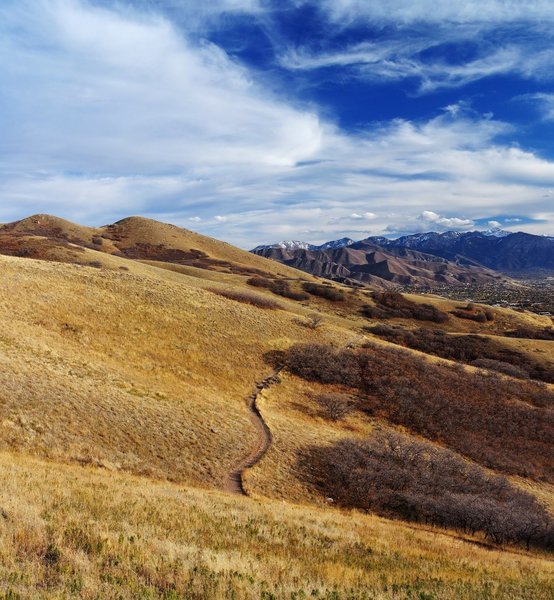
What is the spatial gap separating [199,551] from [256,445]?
15.6 m

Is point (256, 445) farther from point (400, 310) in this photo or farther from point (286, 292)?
point (400, 310)

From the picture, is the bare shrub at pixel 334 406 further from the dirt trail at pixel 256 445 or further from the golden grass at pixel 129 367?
the golden grass at pixel 129 367

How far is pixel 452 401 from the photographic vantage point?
128 ft

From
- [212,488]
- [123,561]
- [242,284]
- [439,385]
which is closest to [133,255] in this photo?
[242,284]

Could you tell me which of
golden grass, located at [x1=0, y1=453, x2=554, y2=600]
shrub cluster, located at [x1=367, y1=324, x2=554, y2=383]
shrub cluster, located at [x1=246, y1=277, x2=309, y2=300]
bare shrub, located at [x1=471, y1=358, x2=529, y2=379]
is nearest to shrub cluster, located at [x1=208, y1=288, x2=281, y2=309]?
shrub cluster, located at [x1=367, y1=324, x2=554, y2=383]

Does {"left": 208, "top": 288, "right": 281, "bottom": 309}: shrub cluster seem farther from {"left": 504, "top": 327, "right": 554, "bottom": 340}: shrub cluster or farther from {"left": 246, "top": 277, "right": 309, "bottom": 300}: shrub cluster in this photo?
{"left": 504, "top": 327, "right": 554, "bottom": 340}: shrub cluster

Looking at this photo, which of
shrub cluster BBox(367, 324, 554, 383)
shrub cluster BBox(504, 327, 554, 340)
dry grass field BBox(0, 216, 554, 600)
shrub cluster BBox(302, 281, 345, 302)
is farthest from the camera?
shrub cluster BBox(302, 281, 345, 302)

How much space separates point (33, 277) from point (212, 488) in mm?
33130

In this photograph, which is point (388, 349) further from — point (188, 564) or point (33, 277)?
point (188, 564)

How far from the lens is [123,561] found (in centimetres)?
799

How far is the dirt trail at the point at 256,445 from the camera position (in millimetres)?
19853

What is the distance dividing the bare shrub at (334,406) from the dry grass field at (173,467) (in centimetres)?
56

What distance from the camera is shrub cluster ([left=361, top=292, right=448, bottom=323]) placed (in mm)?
83700

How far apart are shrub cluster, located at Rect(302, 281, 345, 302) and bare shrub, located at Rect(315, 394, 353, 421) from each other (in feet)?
176
